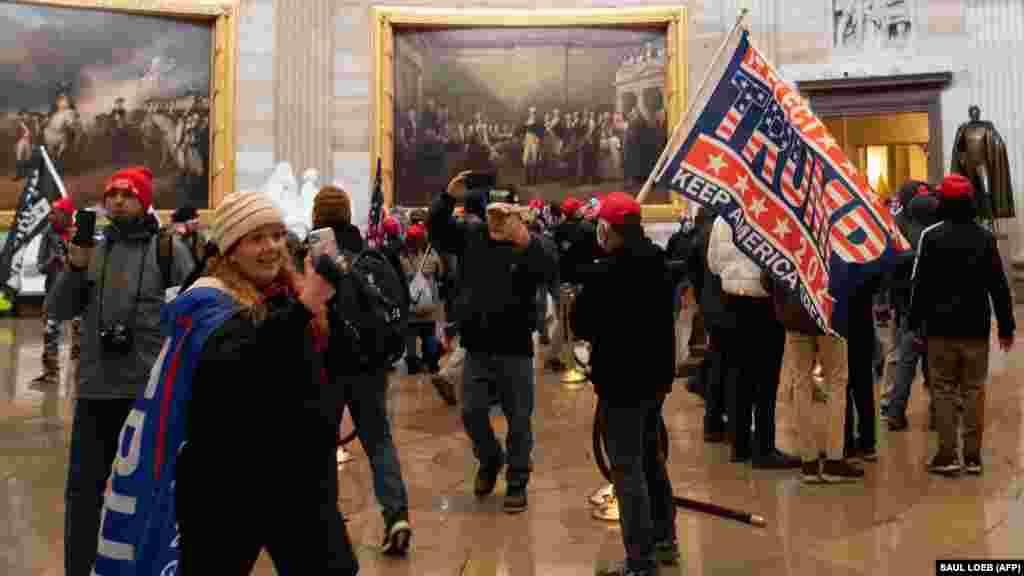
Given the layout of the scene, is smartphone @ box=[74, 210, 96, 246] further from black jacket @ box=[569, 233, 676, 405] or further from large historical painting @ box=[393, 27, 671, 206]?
large historical painting @ box=[393, 27, 671, 206]

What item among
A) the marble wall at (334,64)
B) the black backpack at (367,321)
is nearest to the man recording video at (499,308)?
the black backpack at (367,321)

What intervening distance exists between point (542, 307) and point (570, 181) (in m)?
6.86

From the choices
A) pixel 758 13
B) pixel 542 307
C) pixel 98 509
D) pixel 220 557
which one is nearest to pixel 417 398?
pixel 542 307

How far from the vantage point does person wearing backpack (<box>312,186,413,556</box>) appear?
4.55 metres

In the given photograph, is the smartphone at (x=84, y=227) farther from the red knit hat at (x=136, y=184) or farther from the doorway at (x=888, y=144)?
the doorway at (x=888, y=144)

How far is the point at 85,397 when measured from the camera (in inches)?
145

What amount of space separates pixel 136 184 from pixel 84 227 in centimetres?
25

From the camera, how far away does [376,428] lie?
15.4 ft

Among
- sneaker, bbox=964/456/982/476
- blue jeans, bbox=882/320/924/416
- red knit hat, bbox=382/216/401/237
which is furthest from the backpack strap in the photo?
red knit hat, bbox=382/216/401/237

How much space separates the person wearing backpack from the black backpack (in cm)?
15

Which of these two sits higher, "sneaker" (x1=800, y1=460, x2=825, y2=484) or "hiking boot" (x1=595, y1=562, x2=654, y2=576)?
"sneaker" (x1=800, y1=460, x2=825, y2=484)

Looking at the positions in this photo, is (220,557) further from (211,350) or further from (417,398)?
(417,398)

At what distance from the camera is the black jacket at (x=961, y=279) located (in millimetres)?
5801

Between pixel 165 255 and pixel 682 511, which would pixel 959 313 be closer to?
pixel 682 511
